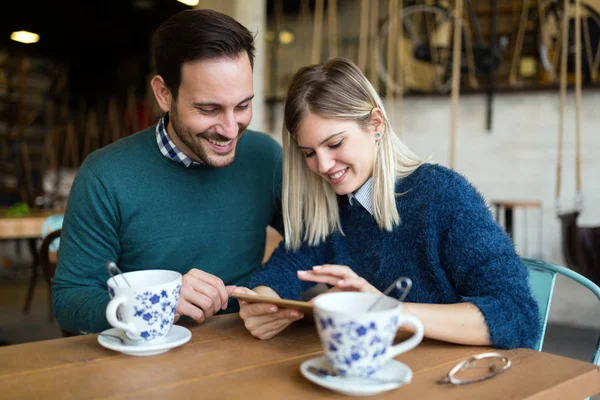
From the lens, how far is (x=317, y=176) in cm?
148

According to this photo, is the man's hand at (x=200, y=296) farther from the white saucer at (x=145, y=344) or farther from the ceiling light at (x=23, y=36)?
the ceiling light at (x=23, y=36)

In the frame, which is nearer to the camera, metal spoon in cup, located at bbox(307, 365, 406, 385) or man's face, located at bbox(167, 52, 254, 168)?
metal spoon in cup, located at bbox(307, 365, 406, 385)

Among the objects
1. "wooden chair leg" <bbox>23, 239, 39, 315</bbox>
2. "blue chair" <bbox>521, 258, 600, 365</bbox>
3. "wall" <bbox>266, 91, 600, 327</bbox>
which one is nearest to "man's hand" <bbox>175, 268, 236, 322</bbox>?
"blue chair" <bbox>521, 258, 600, 365</bbox>

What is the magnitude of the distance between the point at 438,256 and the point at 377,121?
1.16ft

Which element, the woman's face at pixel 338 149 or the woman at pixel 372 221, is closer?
the woman at pixel 372 221

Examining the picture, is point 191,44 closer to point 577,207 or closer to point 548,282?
point 548,282

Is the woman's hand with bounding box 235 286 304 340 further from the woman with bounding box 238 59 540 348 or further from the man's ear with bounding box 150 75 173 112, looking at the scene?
the man's ear with bounding box 150 75 173 112

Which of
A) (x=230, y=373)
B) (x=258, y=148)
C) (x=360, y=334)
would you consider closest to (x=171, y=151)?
(x=258, y=148)

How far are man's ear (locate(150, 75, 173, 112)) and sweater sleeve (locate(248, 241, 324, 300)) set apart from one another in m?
0.48

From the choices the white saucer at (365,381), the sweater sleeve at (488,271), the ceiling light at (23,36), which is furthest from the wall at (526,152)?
the ceiling light at (23,36)

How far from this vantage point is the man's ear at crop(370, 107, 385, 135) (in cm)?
140

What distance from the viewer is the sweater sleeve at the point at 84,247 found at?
1.30 meters

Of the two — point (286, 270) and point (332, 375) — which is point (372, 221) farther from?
point (332, 375)

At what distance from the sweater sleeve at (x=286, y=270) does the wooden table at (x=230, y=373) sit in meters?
0.32
